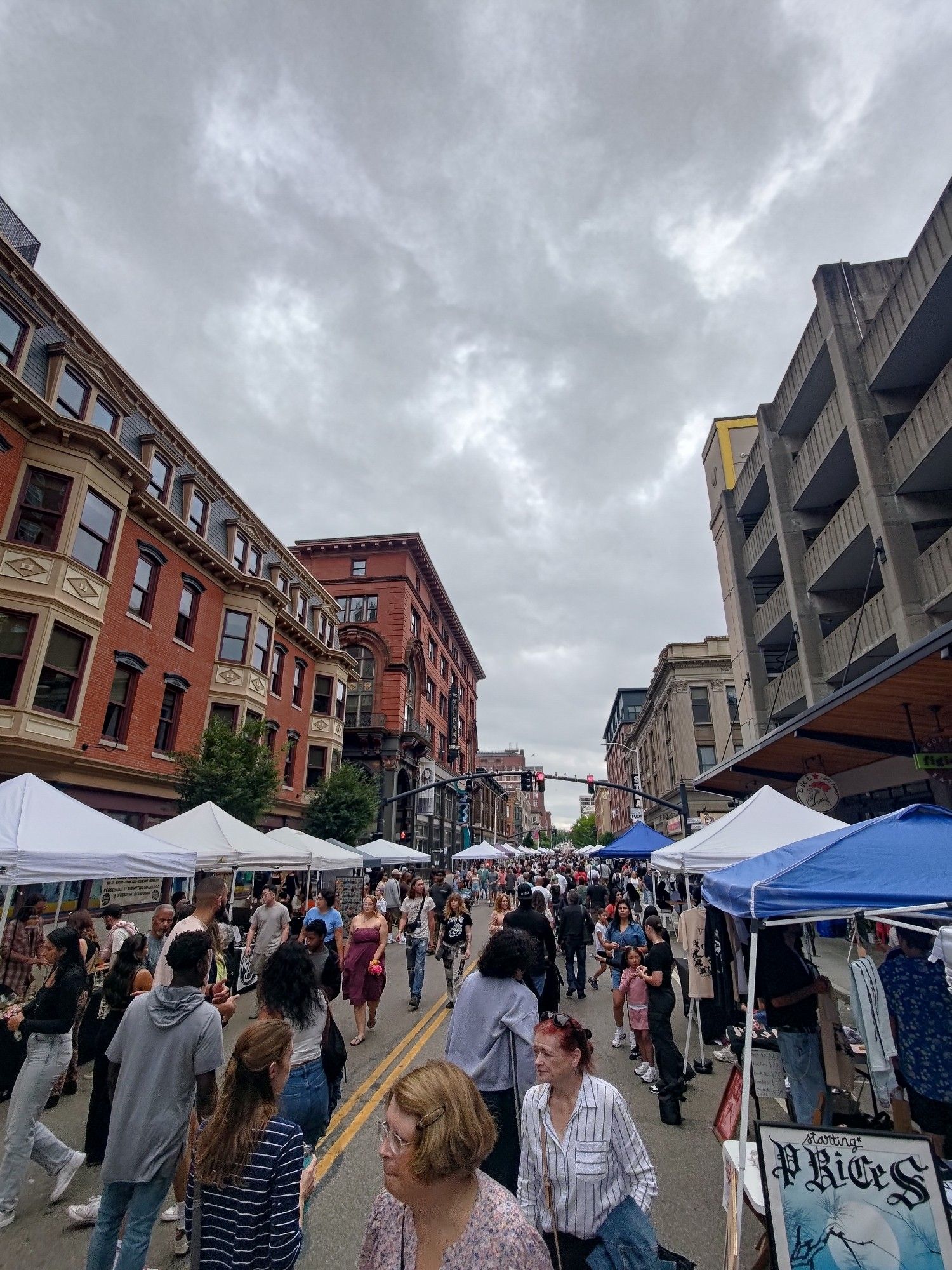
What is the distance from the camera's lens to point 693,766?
44.2 metres

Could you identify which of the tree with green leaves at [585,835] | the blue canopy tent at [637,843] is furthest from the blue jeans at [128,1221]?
the tree with green leaves at [585,835]

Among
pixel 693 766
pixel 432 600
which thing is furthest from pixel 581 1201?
pixel 432 600

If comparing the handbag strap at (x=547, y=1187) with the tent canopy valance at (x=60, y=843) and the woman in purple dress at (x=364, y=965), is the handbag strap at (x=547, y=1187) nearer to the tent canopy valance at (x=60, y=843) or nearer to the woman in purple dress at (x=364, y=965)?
the woman in purple dress at (x=364, y=965)

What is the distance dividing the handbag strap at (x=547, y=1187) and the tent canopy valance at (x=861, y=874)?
2.10m

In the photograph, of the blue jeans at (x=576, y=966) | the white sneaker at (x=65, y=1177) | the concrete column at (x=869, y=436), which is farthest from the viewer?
the concrete column at (x=869, y=436)

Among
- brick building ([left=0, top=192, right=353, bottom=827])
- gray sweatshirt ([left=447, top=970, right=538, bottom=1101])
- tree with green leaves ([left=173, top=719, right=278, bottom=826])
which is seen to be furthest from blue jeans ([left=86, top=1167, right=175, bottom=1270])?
tree with green leaves ([left=173, top=719, right=278, bottom=826])

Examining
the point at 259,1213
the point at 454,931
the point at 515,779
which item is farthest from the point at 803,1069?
the point at 515,779

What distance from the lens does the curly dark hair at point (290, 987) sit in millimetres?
4230

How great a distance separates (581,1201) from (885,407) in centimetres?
1642

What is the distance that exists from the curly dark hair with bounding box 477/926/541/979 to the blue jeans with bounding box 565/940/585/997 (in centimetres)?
791

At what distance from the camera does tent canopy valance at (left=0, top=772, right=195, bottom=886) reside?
6.95 meters

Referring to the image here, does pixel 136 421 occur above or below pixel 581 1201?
above

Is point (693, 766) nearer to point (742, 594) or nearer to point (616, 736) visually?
point (742, 594)

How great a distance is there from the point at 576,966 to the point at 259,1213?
34.3ft
